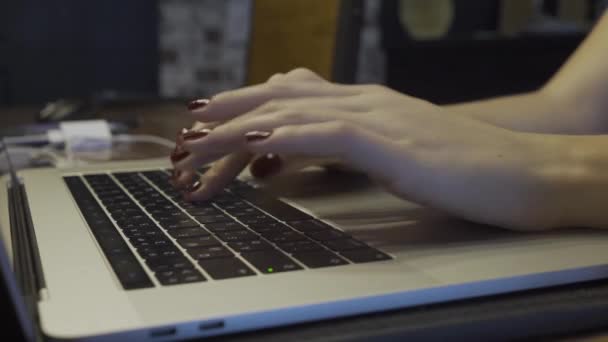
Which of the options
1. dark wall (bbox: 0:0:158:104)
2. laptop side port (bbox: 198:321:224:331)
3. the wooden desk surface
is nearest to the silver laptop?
laptop side port (bbox: 198:321:224:331)

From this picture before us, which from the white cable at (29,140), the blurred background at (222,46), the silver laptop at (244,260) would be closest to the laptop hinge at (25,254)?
the silver laptop at (244,260)

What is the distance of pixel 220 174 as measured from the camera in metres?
0.64

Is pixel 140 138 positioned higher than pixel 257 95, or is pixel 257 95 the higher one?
pixel 257 95

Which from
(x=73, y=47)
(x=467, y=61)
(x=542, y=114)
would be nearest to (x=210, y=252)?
(x=542, y=114)

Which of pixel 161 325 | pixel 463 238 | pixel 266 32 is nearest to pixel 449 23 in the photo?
pixel 266 32

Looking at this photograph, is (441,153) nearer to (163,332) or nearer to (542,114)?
(163,332)

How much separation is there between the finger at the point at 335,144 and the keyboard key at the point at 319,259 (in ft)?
0.26

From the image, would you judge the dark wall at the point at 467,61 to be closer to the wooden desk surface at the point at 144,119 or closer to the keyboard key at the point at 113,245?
the wooden desk surface at the point at 144,119

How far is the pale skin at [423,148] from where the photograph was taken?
Result: 49cm

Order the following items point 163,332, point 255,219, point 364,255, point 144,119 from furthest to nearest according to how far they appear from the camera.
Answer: point 144,119
point 255,219
point 364,255
point 163,332

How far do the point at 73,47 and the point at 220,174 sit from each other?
207 centimetres

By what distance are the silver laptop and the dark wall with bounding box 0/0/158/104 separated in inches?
79.3

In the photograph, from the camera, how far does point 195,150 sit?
21.8 inches

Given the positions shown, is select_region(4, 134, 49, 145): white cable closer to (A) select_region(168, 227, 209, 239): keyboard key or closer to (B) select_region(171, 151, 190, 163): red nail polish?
(B) select_region(171, 151, 190, 163): red nail polish
